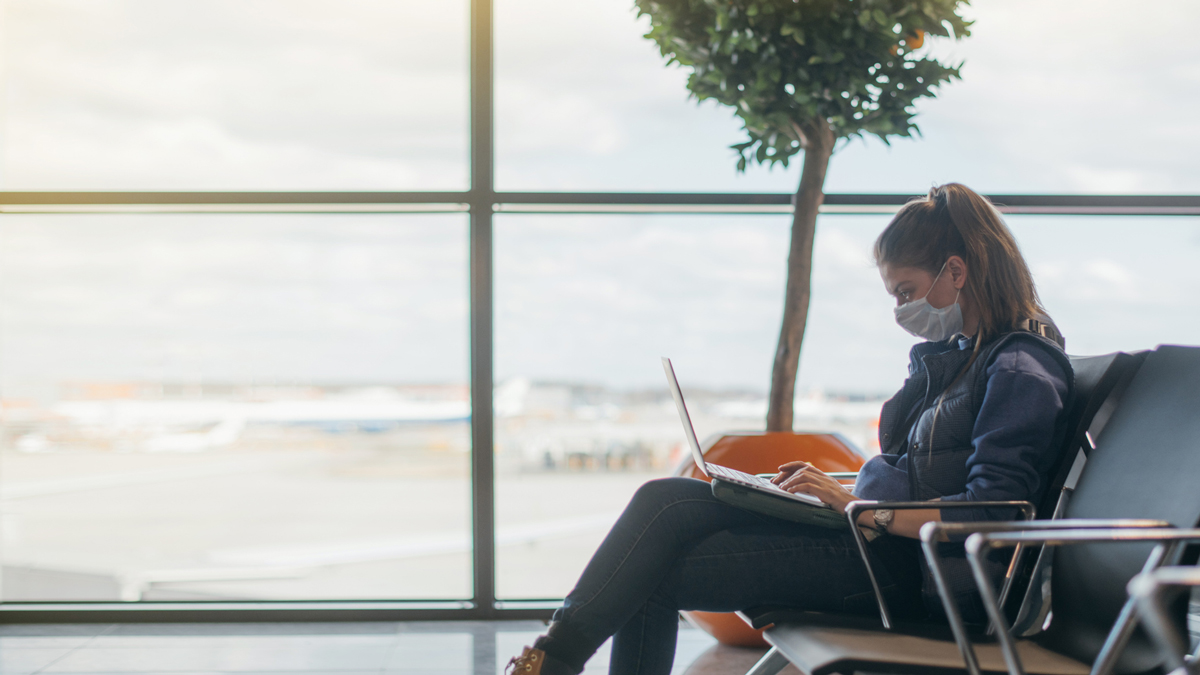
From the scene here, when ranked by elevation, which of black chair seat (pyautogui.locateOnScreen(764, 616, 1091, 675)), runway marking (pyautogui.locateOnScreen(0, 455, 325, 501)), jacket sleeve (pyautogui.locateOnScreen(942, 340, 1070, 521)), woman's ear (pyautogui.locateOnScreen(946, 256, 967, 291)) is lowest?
runway marking (pyautogui.locateOnScreen(0, 455, 325, 501))

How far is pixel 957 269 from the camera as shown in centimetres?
145

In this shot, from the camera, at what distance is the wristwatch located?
51.1 inches

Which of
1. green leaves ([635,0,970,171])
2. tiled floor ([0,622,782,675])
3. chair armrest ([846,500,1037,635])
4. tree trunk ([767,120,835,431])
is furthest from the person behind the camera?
tree trunk ([767,120,835,431])

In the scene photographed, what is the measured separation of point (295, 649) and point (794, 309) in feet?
5.76

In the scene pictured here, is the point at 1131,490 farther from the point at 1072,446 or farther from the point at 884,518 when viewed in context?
the point at 884,518

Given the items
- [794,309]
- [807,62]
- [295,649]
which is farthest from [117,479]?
[807,62]

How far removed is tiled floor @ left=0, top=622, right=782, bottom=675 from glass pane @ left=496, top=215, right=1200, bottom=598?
1.04ft

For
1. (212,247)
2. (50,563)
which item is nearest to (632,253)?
(212,247)

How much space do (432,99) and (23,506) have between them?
6.30ft

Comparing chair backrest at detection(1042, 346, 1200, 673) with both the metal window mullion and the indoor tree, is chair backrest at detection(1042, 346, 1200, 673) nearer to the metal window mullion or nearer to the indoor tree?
the indoor tree

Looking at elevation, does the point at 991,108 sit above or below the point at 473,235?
above

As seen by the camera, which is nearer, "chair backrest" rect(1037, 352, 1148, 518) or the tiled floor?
"chair backrest" rect(1037, 352, 1148, 518)

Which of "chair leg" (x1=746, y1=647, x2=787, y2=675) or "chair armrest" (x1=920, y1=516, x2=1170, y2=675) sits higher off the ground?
"chair armrest" (x1=920, y1=516, x2=1170, y2=675)

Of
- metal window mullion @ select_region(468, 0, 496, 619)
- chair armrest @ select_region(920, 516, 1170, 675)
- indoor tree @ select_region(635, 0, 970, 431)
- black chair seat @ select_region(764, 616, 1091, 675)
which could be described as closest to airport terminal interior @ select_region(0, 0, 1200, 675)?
metal window mullion @ select_region(468, 0, 496, 619)
